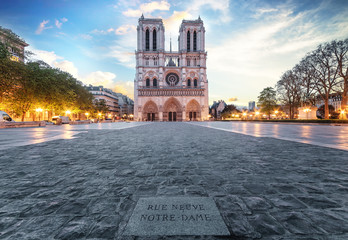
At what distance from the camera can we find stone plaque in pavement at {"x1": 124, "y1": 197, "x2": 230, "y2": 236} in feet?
4.75

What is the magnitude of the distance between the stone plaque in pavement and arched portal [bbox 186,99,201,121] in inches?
2598

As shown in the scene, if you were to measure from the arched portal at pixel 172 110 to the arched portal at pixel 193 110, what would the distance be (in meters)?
3.35

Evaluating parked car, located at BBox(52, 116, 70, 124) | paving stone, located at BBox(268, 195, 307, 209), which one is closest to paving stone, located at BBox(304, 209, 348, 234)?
paving stone, located at BBox(268, 195, 307, 209)

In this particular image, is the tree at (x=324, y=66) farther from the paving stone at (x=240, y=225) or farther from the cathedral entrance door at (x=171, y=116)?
the cathedral entrance door at (x=171, y=116)

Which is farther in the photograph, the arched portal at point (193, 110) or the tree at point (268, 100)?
the arched portal at point (193, 110)

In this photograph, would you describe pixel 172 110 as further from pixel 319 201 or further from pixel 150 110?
pixel 319 201

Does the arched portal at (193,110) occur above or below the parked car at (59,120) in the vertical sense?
above

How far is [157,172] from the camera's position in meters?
3.14

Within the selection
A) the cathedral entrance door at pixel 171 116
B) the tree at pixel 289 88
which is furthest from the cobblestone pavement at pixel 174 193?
the cathedral entrance door at pixel 171 116

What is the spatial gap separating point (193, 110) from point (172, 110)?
8.61m

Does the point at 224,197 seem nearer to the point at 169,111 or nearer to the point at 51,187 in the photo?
the point at 51,187

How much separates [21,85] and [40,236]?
31.0 m

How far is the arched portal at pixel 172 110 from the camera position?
67625 mm

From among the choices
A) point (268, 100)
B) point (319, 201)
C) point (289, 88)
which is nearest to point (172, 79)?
point (268, 100)
